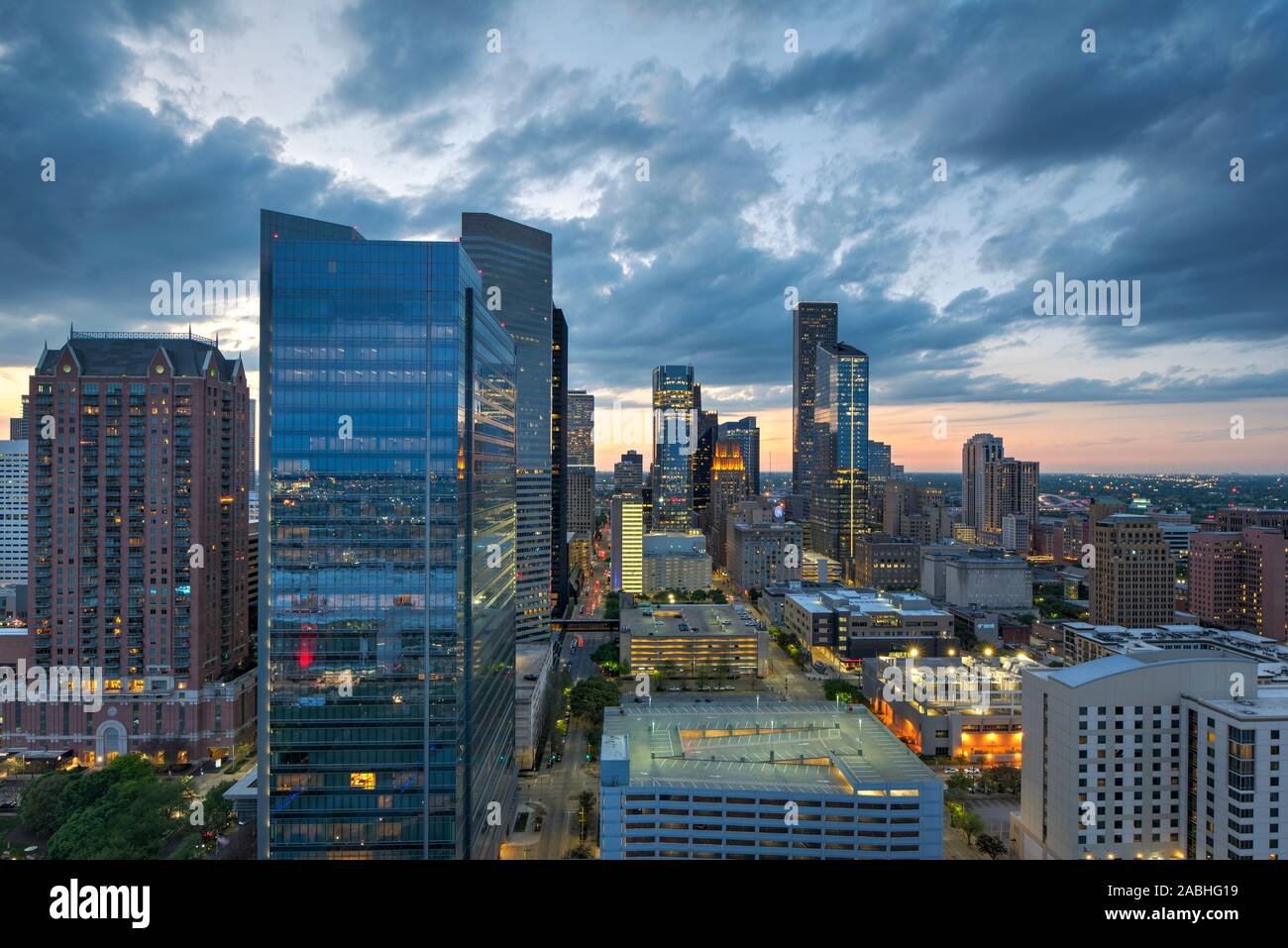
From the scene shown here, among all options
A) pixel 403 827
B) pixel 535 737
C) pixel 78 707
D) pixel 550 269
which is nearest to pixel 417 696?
pixel 403 827

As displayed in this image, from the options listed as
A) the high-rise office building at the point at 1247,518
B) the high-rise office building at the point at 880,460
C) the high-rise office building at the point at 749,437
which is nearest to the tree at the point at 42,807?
the high-rise office building at the point at 1247,518

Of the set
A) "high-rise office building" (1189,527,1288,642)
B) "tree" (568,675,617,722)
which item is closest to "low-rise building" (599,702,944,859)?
"tree" (568,675,617,722)

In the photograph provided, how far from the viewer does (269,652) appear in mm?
16016

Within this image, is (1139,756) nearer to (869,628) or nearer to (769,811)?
(769,811)

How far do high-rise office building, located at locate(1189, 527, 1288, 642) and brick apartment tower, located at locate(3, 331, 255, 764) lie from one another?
61890mm

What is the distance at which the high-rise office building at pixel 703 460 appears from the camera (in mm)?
128750

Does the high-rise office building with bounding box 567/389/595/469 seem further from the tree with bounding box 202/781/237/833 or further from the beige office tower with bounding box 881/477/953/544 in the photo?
the tree with bounding box 202/781/237/833

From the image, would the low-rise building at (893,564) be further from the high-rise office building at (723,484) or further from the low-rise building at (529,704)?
the low-rise building at (529,704)

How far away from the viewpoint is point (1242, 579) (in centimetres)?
5069

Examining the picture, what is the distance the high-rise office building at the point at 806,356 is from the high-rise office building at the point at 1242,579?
76.3m

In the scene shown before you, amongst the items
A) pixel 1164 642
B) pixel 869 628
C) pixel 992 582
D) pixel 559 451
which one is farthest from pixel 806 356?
pixel 1164 642
